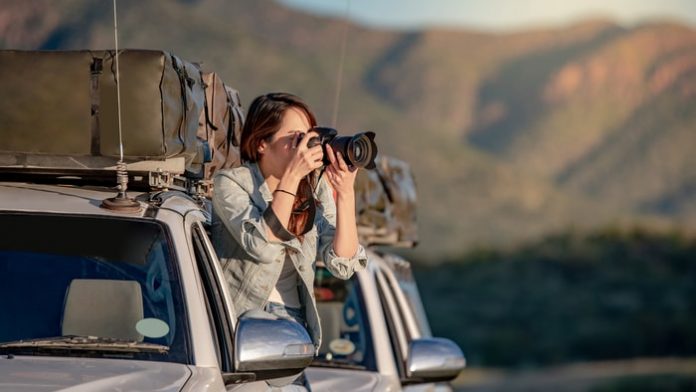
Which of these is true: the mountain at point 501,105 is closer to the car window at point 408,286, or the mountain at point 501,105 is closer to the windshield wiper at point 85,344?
the car window at point 408,286

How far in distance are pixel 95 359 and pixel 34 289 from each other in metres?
0.46

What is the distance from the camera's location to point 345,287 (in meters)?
8.54

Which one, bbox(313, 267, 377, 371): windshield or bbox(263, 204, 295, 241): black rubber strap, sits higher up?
bbox(263, 204, 295, 241): black rubber strap

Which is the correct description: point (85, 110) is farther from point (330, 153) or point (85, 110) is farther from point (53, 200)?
point (330, 153)

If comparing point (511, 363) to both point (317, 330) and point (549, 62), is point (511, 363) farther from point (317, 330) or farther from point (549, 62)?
point (549, 62)

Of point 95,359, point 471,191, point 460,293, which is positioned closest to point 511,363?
point 460,293

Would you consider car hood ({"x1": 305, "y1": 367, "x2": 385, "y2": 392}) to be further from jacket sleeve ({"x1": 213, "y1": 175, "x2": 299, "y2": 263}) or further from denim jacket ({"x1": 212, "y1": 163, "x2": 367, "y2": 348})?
jacket sleeve ({"x1": 213, "y1": 175, "x2": 299, "y2": 263})

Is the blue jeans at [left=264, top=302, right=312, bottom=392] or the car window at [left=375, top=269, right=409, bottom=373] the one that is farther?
the car window at [left=375, top=269, right=409, bottom=373]

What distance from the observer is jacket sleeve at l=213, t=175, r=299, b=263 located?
545cm

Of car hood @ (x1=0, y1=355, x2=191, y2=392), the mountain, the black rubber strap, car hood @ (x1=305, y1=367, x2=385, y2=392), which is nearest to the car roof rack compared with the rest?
the black rubber strap

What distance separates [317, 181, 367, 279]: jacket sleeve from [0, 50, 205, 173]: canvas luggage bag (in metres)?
0.61

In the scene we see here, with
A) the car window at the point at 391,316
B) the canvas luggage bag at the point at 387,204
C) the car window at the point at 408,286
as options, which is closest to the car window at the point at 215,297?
the car window at the point at 391,316

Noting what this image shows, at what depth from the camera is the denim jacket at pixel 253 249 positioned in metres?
5.48

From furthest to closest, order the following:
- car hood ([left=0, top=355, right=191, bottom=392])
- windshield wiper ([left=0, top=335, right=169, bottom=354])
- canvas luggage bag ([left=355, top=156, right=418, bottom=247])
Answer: canvas luggage bag ([left=355, top=156, right=418, bottom=247])
windshield wiper ([left=0, top=335, right=169, bottom=354])
car hood ([left=0, top=355, right=191, bottom=392])
